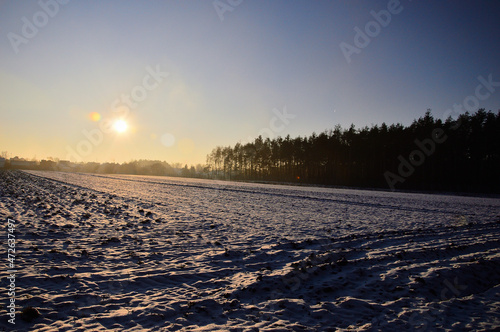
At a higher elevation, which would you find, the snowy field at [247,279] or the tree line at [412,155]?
the tree line at [412,155]

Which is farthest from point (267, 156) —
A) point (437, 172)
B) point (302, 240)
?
point (302, 240)

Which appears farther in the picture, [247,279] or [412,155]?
[412,155]

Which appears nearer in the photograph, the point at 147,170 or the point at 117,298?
the point at 117,298

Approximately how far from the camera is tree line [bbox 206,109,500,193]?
48344 millimetres

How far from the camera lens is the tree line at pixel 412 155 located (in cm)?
4834

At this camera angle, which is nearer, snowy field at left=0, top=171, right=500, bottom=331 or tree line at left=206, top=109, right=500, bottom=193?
snowy field at left=0, top=171, right=500, bottom=331

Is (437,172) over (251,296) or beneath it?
over

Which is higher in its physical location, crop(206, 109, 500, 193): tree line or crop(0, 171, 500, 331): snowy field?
crop(206, 109, 500, 193): tree line

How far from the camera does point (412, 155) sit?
54812 mm

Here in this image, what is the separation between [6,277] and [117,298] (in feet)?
9.13

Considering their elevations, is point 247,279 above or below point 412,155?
below

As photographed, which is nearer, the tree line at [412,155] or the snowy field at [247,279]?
the snowy field at [247,279]

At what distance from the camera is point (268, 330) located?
3832 millimetres

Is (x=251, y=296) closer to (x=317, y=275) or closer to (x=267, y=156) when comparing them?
(x=317, y=275)
